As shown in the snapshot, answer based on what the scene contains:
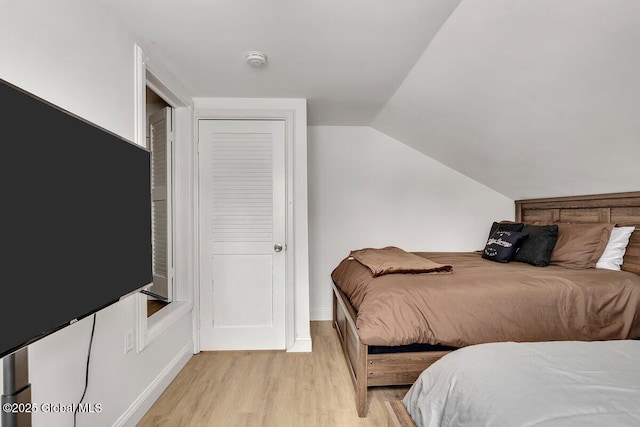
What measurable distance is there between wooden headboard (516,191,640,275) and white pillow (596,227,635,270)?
0.05 meters

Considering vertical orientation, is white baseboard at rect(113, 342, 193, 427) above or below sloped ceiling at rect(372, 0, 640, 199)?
below

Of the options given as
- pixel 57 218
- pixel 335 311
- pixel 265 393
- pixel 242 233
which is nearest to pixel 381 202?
pixel 335 311

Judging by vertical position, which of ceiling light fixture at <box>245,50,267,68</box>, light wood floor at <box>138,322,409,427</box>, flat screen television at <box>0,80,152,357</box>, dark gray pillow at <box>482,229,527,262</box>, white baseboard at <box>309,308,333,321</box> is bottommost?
light wood floor at <box>138,322,409,427</box>

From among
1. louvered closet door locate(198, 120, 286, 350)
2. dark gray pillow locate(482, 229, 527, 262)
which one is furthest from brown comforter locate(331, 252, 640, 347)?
louvered closet door locate(198, 120, 286, 350)

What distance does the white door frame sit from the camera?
284 centimetres

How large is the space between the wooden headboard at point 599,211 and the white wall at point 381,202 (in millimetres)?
545

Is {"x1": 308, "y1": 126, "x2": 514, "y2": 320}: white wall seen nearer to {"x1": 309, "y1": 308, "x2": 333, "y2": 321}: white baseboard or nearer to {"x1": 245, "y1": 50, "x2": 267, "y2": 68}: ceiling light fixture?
{"x1": 309, "y1": 308, "x2": 333, "y2": 321}: white baseboard

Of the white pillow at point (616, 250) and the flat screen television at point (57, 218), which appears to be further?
the white pillow at point (616, 250)

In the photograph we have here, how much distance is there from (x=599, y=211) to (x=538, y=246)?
1.94 feet

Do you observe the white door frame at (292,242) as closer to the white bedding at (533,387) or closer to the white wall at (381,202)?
the white wall at (381,202)

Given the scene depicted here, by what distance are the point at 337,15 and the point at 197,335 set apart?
276cm

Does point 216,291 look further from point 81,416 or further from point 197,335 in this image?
point 81,416

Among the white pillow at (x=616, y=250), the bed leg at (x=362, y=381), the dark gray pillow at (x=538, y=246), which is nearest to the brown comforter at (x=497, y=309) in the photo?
the bed leg at (x=362, y=381)

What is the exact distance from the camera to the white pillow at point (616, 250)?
234cm
